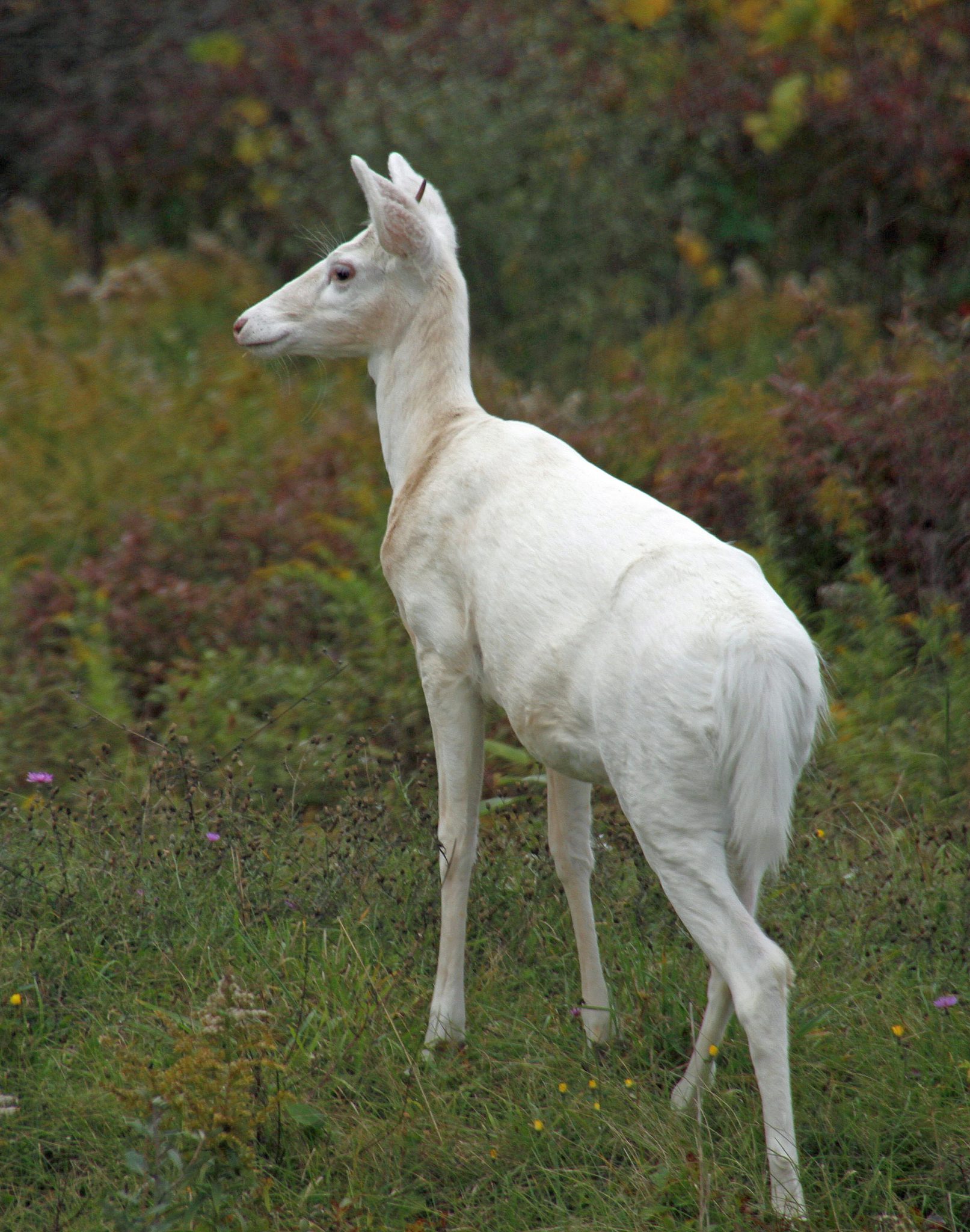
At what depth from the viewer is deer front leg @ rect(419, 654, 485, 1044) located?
3.52 m

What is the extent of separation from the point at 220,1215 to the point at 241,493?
13.8 feet

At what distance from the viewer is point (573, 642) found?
3016 millimetres

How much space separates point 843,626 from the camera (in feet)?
17.9

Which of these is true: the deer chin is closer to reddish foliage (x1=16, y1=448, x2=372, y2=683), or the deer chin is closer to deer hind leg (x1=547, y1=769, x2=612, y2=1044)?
deer hind leg (x1=547, y1=769, x2=612, y2=1044)

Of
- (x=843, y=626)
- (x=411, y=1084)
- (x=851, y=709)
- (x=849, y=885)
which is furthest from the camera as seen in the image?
(x=843, y=626)

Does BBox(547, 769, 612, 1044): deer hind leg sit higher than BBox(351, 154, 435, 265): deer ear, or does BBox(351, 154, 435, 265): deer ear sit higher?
BBox(351, 154, 435, 265): deer ear

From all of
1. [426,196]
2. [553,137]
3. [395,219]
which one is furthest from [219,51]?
[395,219]

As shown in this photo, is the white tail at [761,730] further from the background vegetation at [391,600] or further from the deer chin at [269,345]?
the deer chin at [269,345]

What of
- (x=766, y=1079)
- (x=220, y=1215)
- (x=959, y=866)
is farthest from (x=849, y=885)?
(x=220, y=1215)

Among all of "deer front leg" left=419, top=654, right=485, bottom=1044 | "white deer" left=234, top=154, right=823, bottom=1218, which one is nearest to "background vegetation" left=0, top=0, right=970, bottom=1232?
"deer front leg" left=419, top=654, right=485, bottom=1044

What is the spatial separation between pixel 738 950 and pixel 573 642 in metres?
0.76

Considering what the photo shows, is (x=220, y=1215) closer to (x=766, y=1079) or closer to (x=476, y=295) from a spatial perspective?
(x=766, y=1079)

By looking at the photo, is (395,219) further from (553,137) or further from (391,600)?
(553,137)

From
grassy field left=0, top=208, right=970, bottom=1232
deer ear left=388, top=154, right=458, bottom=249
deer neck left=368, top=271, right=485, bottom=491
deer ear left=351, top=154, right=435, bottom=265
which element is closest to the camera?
grassy field left=0, top=208, right=970, bottom=1232
